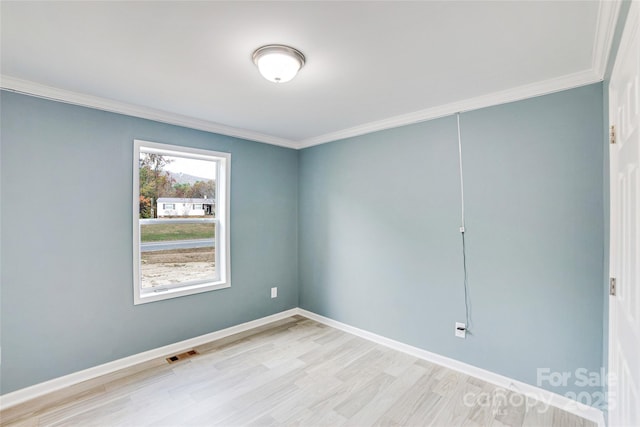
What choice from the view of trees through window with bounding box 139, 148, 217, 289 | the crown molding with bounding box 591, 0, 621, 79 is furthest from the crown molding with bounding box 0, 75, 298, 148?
the crown molding with bounding box 591, 0, 621, 79

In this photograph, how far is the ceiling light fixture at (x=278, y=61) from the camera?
5.94ft

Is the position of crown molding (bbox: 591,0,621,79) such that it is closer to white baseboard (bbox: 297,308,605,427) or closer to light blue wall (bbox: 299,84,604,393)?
light blue wall (bbox: 299,84,604,393)

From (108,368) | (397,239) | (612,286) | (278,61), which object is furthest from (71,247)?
(612,286)

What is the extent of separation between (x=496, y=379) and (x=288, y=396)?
1712mm

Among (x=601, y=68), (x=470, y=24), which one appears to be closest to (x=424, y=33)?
(x=470, y=24)

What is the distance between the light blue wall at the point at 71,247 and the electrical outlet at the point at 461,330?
2.52 metres

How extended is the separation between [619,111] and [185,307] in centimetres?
371

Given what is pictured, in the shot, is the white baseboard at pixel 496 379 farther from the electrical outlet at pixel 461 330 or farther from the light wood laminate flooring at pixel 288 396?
the electrical outlet at pixel 461 330

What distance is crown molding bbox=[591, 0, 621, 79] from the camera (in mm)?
1385

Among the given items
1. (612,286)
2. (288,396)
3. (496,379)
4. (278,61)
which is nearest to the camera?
(612,286)

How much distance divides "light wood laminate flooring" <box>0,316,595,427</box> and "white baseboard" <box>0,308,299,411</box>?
0.08 m

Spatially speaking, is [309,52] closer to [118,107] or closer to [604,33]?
[604,33]

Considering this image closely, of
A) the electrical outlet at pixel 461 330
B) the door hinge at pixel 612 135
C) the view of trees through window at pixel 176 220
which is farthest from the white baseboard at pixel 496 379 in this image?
the view of trees through window at pixel 176 220

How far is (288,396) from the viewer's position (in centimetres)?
236
